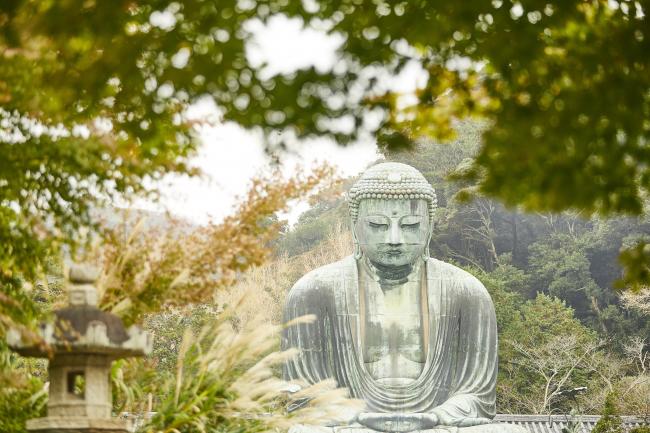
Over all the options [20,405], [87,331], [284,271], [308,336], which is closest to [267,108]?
[87,331]

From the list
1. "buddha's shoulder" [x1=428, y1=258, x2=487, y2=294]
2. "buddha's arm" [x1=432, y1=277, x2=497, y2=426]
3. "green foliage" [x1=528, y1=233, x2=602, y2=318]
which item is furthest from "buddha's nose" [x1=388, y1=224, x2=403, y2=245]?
"green foliage" [x1=528, y1=233, x2=602, y2=318]

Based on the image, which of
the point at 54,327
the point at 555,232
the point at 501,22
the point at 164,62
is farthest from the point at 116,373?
the point at 555,232

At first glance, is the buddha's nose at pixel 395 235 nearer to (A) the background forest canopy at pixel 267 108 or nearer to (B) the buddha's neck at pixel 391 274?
(B) the buddha's neck at pixel 391 274

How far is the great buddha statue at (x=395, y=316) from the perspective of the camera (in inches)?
471

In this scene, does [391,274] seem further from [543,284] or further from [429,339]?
[543,284]

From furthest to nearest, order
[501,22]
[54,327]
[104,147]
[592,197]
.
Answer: [54,327] < [104,147] < [501,22] < [592,197]

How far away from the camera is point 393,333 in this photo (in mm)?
12156

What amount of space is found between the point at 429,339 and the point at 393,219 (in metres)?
1.10

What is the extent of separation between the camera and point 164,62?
4.80 m

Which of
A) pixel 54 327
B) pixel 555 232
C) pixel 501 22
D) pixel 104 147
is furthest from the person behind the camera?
pixel 555 232

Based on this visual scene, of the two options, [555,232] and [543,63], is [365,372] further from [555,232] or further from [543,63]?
[555,232]

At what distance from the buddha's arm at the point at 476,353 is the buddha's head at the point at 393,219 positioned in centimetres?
64

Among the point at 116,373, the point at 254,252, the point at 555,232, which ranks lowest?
the point at 116,373

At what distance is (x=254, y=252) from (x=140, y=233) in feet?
2.32
